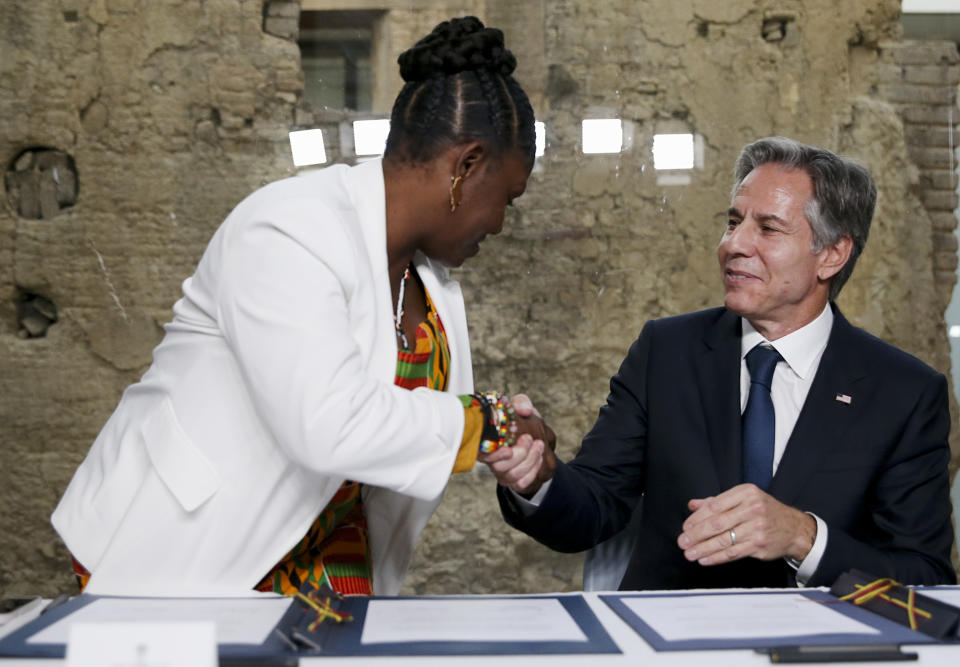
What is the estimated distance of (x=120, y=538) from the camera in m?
1.62

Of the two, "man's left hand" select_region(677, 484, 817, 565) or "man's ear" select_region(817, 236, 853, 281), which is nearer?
"man's left hand" select_region(677, 484, 817, 565)

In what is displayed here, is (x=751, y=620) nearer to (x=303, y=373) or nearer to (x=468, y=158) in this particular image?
(x=303, y=373)

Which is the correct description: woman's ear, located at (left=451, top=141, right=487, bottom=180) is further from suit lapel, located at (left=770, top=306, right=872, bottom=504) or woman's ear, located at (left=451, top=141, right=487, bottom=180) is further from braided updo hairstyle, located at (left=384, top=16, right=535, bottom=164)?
suit lapel, located at (left=770, top=306, right=872, bottom=504)

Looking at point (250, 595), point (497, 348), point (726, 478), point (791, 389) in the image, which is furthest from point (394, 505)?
point (497, 348)

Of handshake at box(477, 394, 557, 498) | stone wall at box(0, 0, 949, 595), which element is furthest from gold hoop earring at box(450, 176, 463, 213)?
stone wall at box(0, 0, 949, 595)

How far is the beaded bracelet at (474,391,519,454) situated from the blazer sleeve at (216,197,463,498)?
100 mm

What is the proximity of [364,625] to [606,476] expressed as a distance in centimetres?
105

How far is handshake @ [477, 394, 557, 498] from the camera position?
1.73m

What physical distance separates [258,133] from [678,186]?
172 cm

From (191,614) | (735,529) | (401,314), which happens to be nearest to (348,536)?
(401,314)

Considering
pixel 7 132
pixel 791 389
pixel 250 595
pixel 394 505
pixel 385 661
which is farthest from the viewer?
pixel 7 132

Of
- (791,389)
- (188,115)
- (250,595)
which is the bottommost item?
(250,595)

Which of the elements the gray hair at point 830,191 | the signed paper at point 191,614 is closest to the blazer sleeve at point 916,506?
the gray hair at point 830,191

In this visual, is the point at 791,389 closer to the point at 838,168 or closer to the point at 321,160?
the point at 838,168
